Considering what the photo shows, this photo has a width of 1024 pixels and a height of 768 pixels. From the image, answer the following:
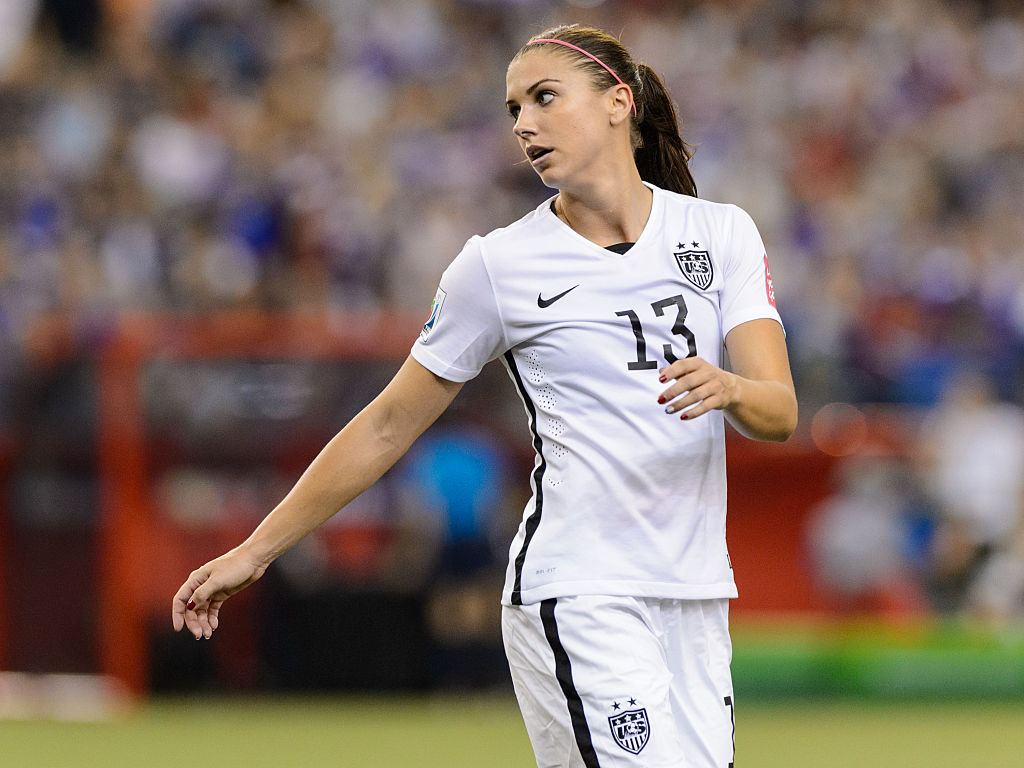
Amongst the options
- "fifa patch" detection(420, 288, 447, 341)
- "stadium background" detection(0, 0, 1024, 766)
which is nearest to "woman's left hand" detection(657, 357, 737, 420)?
"fifa patch" detection(420, 288, 447, 341)

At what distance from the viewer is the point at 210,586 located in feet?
13.3

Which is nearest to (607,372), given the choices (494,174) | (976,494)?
(976,494)

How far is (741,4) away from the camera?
17125 millimetres

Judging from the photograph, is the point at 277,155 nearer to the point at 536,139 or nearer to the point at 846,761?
the point at 846,761

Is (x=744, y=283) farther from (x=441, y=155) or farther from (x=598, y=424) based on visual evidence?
(x=441, y=155)

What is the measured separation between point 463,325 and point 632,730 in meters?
1.08

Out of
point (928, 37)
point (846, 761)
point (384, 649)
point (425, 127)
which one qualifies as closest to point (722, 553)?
point (846, 761)

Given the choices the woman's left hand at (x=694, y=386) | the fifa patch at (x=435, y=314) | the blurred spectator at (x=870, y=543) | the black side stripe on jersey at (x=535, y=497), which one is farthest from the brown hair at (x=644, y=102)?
the blurred spectator at (x=870, y=543)

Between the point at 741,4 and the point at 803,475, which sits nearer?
the point at 803,475

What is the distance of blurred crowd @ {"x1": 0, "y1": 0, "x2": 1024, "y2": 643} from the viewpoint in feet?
40.0

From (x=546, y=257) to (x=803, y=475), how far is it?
8720mm

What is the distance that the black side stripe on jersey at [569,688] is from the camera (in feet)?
12.7

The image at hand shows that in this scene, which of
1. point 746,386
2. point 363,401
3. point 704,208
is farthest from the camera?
point 363,401

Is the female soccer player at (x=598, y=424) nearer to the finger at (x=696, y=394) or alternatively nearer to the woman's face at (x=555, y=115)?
the woman's face at (x=555, y=115)
